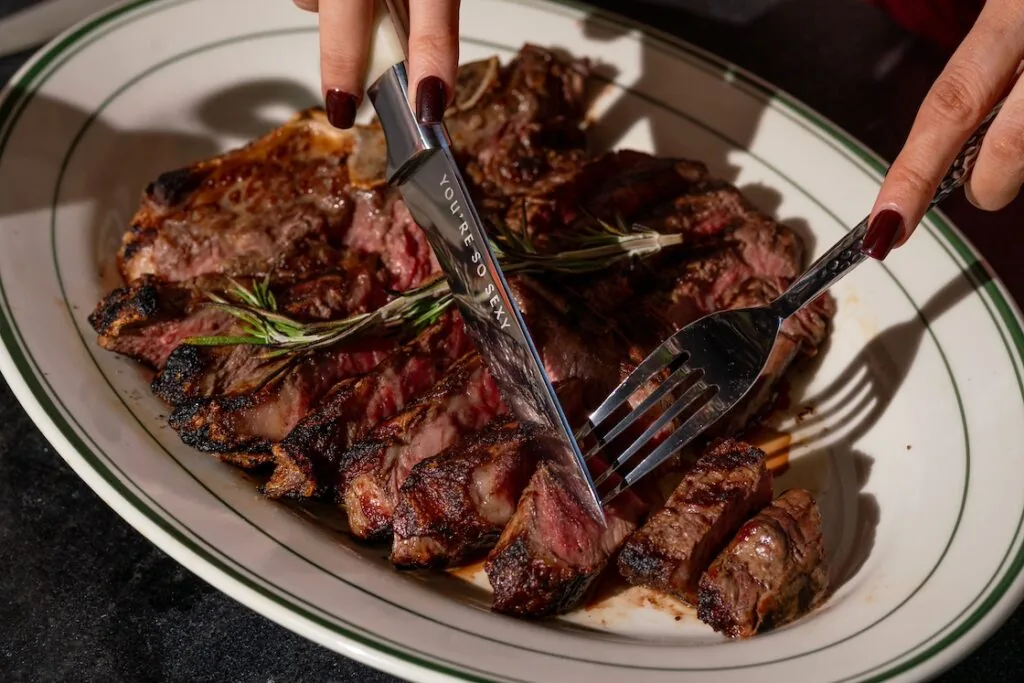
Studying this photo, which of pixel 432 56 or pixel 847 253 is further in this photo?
pixel 847 253

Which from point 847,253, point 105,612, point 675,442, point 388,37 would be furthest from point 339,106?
point 105,612

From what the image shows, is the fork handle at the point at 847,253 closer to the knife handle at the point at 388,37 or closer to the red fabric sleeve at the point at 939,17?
the knife handle at the point at 388,37

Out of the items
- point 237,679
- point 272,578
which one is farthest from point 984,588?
point 237,679

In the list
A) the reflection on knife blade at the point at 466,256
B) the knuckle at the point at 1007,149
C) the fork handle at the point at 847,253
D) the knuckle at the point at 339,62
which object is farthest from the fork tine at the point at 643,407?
the knuckle at the point at 339,62

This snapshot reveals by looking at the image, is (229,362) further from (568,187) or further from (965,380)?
(965,380)

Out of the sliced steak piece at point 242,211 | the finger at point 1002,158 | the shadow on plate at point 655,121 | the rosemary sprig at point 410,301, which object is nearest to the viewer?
the finger at point 1002,158

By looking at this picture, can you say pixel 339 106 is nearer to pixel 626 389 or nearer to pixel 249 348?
pixel 249 348

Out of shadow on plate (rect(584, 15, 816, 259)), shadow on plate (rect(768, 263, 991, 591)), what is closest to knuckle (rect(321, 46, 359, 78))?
shadow on plate (rect(584, 15, 816, 259))

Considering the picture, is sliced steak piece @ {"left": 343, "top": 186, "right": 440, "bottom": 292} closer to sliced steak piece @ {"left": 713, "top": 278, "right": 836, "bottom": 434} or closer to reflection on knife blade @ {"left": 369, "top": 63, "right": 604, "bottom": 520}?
reflection on knife blade @ {"left": 369, "top": 63, "right": 604, "bottom": 520}
